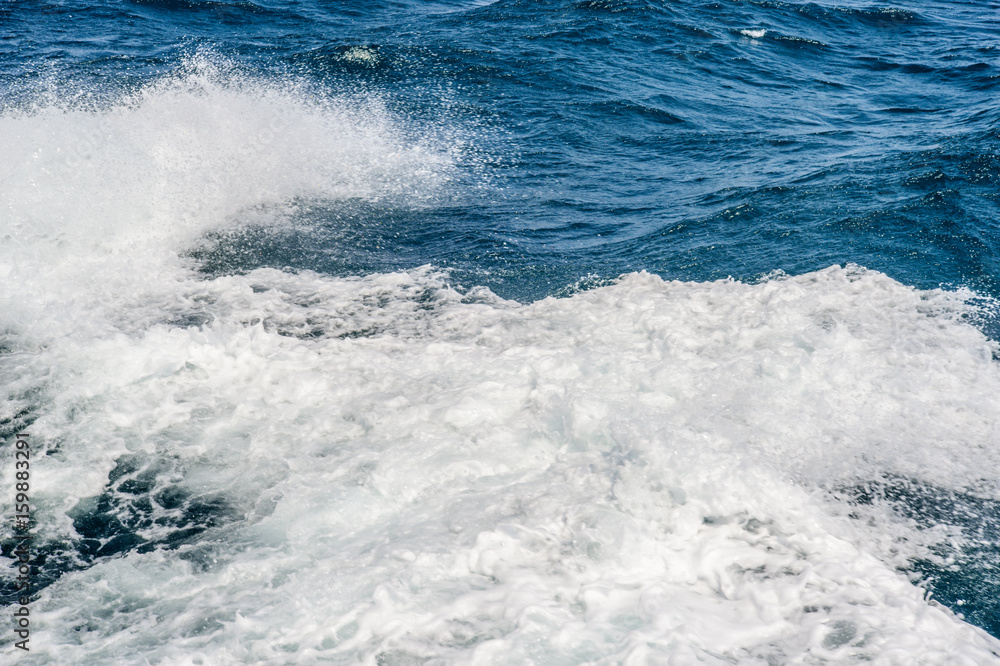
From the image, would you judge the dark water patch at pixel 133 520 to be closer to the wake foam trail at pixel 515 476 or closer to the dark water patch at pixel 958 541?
the wake foam trail at pixel 515 476

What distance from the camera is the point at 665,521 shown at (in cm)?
500

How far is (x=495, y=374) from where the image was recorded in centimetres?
658

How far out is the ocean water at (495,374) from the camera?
434cm

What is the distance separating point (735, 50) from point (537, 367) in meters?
14.1

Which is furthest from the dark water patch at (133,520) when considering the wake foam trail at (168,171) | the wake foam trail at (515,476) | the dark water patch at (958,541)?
the dark water patch at (958,541)

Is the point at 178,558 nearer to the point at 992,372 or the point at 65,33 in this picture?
the point at 992,372

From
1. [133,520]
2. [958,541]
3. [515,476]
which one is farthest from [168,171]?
[958,541]

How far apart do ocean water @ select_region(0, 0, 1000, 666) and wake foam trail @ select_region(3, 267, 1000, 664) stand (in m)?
0.03

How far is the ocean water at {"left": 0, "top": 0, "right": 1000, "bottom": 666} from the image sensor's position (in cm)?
434

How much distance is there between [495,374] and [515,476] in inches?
52.3

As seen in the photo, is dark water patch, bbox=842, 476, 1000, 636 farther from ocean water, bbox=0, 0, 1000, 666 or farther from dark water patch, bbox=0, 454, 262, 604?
dark water patch, bbox=0, 454, 262, 604

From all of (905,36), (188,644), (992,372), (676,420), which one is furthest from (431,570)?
(905,36)

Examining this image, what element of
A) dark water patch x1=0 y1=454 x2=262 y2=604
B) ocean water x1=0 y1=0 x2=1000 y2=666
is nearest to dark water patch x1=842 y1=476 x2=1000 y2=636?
ocean water x1=0 y1=0 x2=1000 y2=666

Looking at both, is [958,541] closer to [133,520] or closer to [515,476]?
[515,476]
